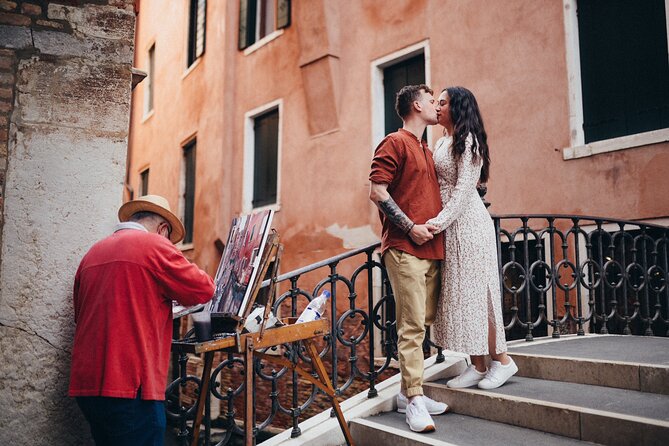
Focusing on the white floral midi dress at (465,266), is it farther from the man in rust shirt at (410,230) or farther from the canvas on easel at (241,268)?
the canvas on easel at (241,268)

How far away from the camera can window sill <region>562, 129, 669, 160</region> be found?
6.18 meters

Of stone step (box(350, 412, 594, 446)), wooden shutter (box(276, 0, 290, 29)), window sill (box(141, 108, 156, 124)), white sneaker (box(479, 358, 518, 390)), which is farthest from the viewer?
window sill (box(141, 108, 156, 124))

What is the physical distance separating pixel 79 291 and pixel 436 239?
6.43 ft

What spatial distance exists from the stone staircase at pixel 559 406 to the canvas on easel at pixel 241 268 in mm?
1337

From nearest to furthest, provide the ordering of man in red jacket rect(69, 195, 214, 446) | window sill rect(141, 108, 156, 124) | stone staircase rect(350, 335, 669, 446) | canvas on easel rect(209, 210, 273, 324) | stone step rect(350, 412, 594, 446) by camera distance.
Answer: man in red jacket rect(69, 195, 214, 446) → canvas on easel rect(209, 210, 273, 324) → stone staircase rect(350, 335, 669, 446) → stone step rect(350, 412, 594, 446) → window sill rect(141, 108, 156, 124)

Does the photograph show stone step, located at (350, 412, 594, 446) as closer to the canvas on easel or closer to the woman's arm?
the woman's arm

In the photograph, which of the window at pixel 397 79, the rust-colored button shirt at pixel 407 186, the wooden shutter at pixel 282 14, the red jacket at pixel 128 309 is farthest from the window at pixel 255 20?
the red jacket at pixel 128 309

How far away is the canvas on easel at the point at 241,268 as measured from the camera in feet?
8.98

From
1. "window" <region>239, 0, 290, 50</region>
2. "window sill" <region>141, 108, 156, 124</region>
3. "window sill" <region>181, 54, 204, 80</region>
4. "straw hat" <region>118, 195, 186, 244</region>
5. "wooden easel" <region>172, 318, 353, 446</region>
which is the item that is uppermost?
"window" <region>239, 0, 290, 50</region>

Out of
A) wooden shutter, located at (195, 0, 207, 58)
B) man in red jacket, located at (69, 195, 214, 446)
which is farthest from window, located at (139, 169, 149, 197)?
man in red jacket, located at (69, 195, 214, 446)

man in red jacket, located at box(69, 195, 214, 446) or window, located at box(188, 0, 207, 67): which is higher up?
window, located at box(188, 0, 207, 67)

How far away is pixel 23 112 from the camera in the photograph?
3.35m

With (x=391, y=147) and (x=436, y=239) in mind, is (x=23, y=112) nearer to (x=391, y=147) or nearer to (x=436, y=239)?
(x=391, y=147)

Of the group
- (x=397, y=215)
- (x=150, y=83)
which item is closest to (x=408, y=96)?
(x=397, y=215)
